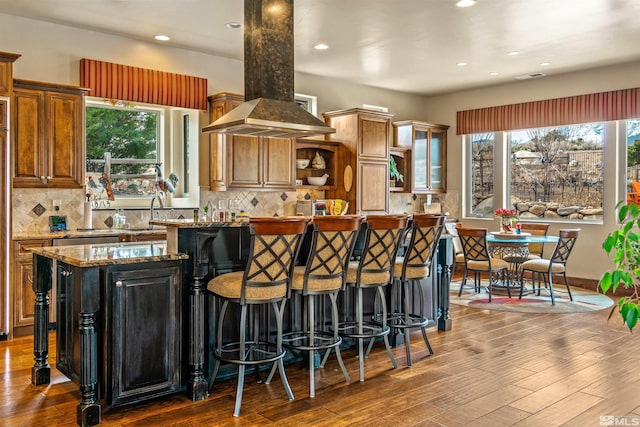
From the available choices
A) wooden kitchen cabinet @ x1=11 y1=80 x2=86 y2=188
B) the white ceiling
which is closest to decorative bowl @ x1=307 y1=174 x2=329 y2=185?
the white ceiling

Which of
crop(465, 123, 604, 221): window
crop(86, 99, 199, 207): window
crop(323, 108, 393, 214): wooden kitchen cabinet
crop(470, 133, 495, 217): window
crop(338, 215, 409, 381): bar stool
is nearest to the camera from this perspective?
crop(338, 215, 409, 381): bar stool

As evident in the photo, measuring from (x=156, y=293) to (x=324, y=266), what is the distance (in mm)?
1041

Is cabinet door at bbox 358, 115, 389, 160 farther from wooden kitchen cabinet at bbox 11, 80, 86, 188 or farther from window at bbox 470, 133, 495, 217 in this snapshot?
wooden kitchen cabinet at bbox 11, 80, 86, 188

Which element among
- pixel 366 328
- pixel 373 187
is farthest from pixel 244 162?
pixel 366 328

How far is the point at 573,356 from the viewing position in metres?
4.25

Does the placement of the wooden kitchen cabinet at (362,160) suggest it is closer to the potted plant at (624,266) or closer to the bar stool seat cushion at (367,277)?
the bar stool seat cushion at (367,277)

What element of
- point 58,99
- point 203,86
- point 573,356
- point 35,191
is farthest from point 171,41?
point 573,356

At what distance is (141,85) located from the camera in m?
5.96

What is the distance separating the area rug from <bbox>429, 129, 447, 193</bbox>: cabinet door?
2.30 metres

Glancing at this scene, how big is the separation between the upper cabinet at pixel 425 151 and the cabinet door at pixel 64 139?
15.8 feet

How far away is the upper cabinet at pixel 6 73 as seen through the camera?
15.4ft

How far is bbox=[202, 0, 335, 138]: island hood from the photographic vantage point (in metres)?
4.01

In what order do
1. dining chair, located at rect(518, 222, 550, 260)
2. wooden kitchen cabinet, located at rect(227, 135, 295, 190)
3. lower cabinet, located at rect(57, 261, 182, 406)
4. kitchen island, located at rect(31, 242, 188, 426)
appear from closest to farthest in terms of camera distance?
kitchen island, located at rect(31, 242, 188, 426)
lower cabinet, located at rect(57, 261, 182, 406)
wooden kitchen cabinet, located at rect(227, 135, 295, 190)
dining chair, located at rect(518, 222, 550, 260)

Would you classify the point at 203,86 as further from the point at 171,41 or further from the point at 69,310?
the point at 69,310
